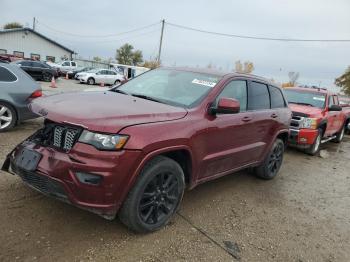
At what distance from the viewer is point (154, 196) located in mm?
3508

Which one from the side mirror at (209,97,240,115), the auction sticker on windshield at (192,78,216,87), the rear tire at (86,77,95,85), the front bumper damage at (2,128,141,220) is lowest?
the rear tire at (86,77,95,85)

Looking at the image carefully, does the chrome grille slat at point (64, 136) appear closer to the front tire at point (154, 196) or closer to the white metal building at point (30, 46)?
the front tire at point (154, 196)

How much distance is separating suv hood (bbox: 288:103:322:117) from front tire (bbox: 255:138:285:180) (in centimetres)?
270

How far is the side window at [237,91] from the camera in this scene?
437 cm

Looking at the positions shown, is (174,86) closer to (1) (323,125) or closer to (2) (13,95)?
(2) (13,95)

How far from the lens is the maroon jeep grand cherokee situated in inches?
119

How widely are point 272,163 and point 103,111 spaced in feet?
12.1

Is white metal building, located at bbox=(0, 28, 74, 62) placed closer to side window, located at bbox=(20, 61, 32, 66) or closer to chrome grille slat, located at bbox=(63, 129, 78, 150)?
Answer: side window, located at bbox=(20, 61, 32, 66)

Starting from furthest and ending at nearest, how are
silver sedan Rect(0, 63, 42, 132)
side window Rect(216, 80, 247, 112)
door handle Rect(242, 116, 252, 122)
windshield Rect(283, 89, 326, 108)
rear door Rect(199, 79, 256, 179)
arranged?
1. windshield Rect(283, 89, 326, 108)
2. silver sedan Rect(0, 63, 42, 132)
3. door handle Rect(242, 116, 252, 122)
4. side window Rect(216, 80, 247, 112)
5. rear door Rect(199, 79, 256, 179)

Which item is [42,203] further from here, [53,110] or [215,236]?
[215,236]

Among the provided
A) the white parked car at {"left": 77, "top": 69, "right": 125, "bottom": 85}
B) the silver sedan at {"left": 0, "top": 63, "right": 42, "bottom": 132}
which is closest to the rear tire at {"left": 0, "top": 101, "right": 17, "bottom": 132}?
the silver sedan at {"left": 0, "top": 63, "right": 42, "bottom": 132}

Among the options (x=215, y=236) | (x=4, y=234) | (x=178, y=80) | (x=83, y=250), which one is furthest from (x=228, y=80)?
(x=4, y=234)

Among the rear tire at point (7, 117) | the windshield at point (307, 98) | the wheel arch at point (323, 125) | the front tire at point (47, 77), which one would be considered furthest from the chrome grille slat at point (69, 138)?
the front tire at point (47, 77)

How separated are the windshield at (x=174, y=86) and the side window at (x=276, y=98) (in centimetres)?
166
